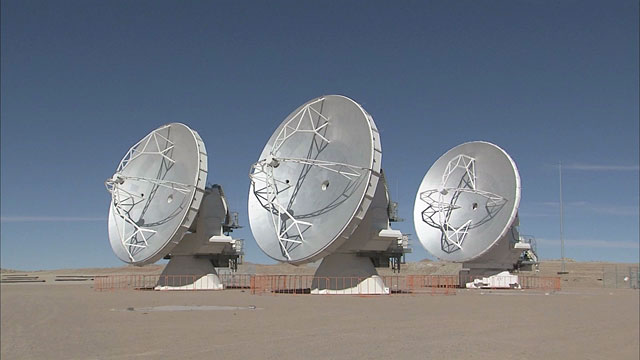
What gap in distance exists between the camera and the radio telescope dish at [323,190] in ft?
114

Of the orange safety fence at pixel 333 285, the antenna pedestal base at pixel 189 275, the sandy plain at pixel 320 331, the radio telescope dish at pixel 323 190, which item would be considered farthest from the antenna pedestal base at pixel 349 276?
the antenna pedestal base at pixel 189 275

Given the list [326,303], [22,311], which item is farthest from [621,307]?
[22,311]

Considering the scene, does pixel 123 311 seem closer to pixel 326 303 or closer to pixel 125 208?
pixel 326 303

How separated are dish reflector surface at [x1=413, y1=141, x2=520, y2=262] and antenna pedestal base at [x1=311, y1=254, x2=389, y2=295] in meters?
11.6

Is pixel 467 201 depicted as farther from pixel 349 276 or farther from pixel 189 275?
pixel 189 275

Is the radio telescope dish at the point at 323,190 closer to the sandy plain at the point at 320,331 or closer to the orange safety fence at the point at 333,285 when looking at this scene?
the orange safety fence at the point at 333,285

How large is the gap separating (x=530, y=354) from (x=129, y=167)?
3897 cm

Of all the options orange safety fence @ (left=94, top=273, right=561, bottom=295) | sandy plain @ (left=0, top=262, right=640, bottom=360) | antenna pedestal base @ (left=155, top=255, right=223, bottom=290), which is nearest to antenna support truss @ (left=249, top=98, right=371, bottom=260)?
orange safety fence @ (left=94, top=273, right=561, bottom=295)

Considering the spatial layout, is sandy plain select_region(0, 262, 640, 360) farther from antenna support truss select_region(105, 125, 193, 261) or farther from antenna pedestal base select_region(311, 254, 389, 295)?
antenna support truss select_region(105, 125, 193, 261)

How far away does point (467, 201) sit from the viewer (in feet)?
170


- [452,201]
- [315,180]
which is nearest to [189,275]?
[315,180]

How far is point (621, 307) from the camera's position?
31266 mm

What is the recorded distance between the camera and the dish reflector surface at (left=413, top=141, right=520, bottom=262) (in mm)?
48562

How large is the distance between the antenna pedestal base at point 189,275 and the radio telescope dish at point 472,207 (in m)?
16.5
